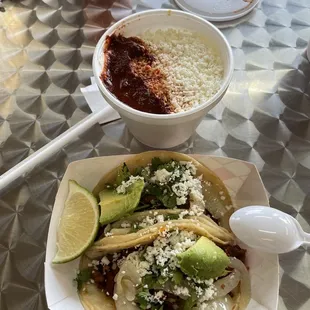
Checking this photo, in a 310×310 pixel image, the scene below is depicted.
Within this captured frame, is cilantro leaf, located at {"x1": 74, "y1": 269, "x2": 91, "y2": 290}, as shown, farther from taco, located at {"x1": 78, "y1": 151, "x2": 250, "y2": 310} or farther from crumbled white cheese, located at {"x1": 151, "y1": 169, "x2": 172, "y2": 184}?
crumbled white cheese, located at {"x1": 151, "y1": 169, "x2": 172, "y2": 184}

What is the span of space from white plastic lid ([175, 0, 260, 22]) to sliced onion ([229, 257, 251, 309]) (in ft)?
2.83

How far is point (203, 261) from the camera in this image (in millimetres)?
966

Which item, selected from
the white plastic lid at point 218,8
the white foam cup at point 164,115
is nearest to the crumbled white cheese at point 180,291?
the white foam cup at point 164,115

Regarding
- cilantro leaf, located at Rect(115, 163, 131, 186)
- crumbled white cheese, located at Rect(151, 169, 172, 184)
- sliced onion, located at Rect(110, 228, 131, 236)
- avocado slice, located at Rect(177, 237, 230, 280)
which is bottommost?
sliced onion, located at Rect(110, 228, 131, 236)

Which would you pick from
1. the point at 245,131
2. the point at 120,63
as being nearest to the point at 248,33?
the point at 245,131

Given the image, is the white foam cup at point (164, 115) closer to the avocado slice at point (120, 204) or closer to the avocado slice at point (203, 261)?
the avocado slice at point (120, 204)

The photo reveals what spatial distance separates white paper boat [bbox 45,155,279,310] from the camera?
3.31 ft

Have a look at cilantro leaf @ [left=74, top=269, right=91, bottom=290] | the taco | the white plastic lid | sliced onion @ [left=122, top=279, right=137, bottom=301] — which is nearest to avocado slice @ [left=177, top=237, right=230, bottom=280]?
the taco

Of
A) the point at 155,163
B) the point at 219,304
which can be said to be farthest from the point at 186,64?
the point at 219,304

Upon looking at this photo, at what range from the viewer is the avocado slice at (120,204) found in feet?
3.46

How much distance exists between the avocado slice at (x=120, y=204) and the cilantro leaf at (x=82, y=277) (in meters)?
Answer: 0.11

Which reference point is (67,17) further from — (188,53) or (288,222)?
(288,222)

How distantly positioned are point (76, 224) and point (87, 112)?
0.44 m

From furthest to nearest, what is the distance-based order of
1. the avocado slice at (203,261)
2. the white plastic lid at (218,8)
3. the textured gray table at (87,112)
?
the white plastic lid at (218,8), the textured gray table at (87,112), the avocado slice at (203,261)
